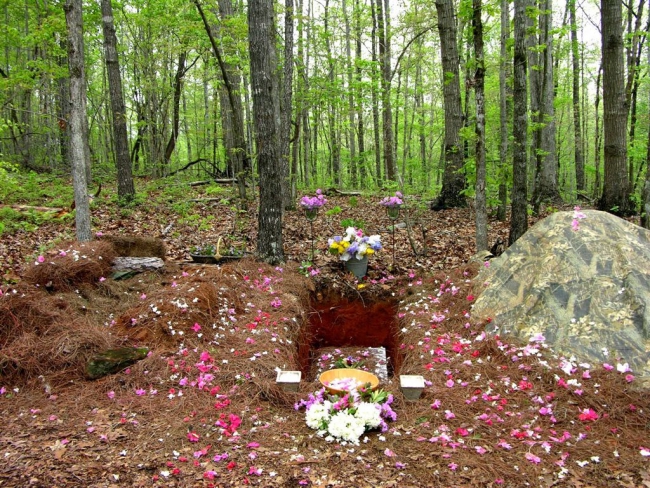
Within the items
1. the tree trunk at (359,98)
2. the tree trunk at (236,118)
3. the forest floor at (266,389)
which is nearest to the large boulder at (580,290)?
the forest floor at (266,389)

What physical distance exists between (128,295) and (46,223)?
15.1ft

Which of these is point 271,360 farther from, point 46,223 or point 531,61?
point 531,61

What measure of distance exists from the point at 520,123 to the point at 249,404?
17.0ft

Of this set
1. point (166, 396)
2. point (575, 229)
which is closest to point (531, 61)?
point (575, 229)

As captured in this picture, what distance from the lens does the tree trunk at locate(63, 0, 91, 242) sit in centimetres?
590

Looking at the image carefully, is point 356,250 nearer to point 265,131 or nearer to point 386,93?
point 265,131

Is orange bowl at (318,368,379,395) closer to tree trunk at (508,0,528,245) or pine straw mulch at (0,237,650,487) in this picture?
pine straw mulch at (0,237,650,487)

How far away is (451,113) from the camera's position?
9328 mm

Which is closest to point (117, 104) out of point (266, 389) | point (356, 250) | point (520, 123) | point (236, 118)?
point (236, 118)

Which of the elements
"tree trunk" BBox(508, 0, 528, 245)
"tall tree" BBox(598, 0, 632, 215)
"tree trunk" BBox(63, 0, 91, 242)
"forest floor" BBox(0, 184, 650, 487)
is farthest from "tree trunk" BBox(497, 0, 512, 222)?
"tree trunk" BBox(63, 0, 91, 242)

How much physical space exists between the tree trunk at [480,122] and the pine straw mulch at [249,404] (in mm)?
1203

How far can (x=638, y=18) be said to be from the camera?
35.9 feet

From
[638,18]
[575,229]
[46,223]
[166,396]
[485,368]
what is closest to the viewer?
[166,396]

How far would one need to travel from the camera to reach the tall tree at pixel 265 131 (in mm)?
5969
